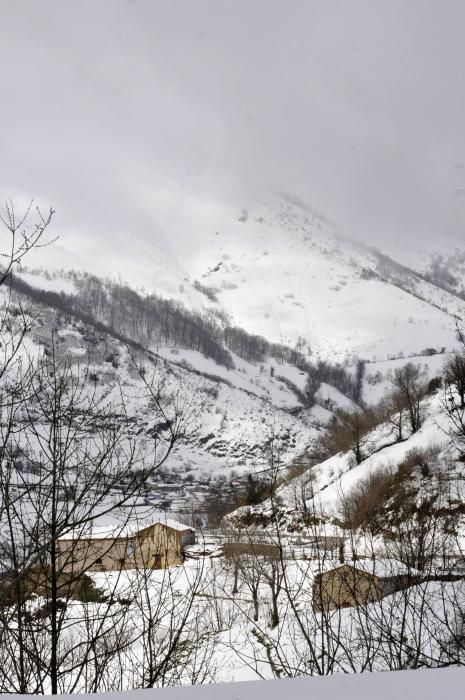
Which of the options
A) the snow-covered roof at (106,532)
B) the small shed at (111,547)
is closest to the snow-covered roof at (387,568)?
the small shed at (111,547)


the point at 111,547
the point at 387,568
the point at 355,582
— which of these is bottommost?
the point at 387,568

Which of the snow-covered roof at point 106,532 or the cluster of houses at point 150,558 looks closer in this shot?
the snow-covered roof at point 106,532

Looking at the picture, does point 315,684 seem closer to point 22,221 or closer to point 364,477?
point 22,221

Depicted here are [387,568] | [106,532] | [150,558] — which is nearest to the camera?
[106,532]

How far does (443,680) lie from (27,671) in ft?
12.6

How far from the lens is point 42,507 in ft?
13.4

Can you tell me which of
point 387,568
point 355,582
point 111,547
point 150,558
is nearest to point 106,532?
point 111,547

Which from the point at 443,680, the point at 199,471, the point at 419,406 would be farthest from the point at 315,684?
the point at 199,471

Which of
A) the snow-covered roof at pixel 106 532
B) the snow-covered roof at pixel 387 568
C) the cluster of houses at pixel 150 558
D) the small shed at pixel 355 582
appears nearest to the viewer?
the snow-covered roof at pixel 106 532

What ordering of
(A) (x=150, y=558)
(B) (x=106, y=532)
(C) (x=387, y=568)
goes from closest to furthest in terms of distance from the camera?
(B) (x=106, y=532)
(A) (x=150, y=558)
(C) (x=387, y=568)

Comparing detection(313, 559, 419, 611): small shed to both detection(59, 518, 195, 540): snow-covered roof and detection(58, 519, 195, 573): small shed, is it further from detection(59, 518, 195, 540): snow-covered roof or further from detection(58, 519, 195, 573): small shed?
detection(59, 518, 195, 540): snow-covered roof

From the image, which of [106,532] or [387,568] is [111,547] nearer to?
[106,532]

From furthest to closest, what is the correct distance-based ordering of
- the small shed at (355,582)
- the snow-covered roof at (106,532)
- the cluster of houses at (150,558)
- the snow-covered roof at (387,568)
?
1. the snow-covered roof at (387,568)
2. the small shed at (355,582)
3. the cluster of houses at (150,558)
4. the snow-covered roof at (106,532)

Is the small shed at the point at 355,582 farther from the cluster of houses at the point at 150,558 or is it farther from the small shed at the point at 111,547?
the small shed at the point at 111,547
